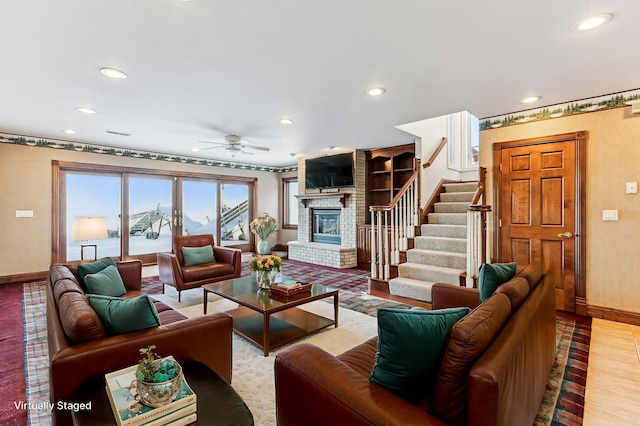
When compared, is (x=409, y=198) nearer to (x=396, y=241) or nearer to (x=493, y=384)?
(x=396, y=241)

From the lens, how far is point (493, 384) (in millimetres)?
997

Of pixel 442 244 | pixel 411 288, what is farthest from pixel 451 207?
pixel 411 288

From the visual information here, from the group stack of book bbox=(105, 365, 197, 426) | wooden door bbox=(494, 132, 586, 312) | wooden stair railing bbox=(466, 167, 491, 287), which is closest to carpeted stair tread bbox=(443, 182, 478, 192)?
wooden door bbox=(494, 132, 586, 312)

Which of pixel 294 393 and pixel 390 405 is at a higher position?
pixel 390 405

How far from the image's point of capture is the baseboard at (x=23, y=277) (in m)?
5.18

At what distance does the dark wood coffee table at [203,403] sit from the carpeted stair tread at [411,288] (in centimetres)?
297

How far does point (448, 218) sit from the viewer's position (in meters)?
5.05

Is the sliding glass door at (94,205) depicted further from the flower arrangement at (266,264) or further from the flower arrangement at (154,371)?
the flower arrangement at (154,371)

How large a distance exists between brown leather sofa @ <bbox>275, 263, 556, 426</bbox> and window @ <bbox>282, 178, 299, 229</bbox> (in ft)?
24.2

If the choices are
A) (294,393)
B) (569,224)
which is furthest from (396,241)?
(294,393)

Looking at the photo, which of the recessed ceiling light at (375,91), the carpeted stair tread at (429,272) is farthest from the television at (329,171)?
the recessed ceiling light at (375,91)

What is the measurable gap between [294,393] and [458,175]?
619 centimetres

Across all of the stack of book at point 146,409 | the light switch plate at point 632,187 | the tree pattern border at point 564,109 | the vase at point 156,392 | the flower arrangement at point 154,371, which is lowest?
the stack of book at point 146,409

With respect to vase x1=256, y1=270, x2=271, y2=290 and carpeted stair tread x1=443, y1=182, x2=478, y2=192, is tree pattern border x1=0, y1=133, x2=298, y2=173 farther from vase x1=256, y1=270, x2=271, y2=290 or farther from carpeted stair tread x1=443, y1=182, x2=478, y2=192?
vase x1=256, y1=270, x2=271, y2=290
